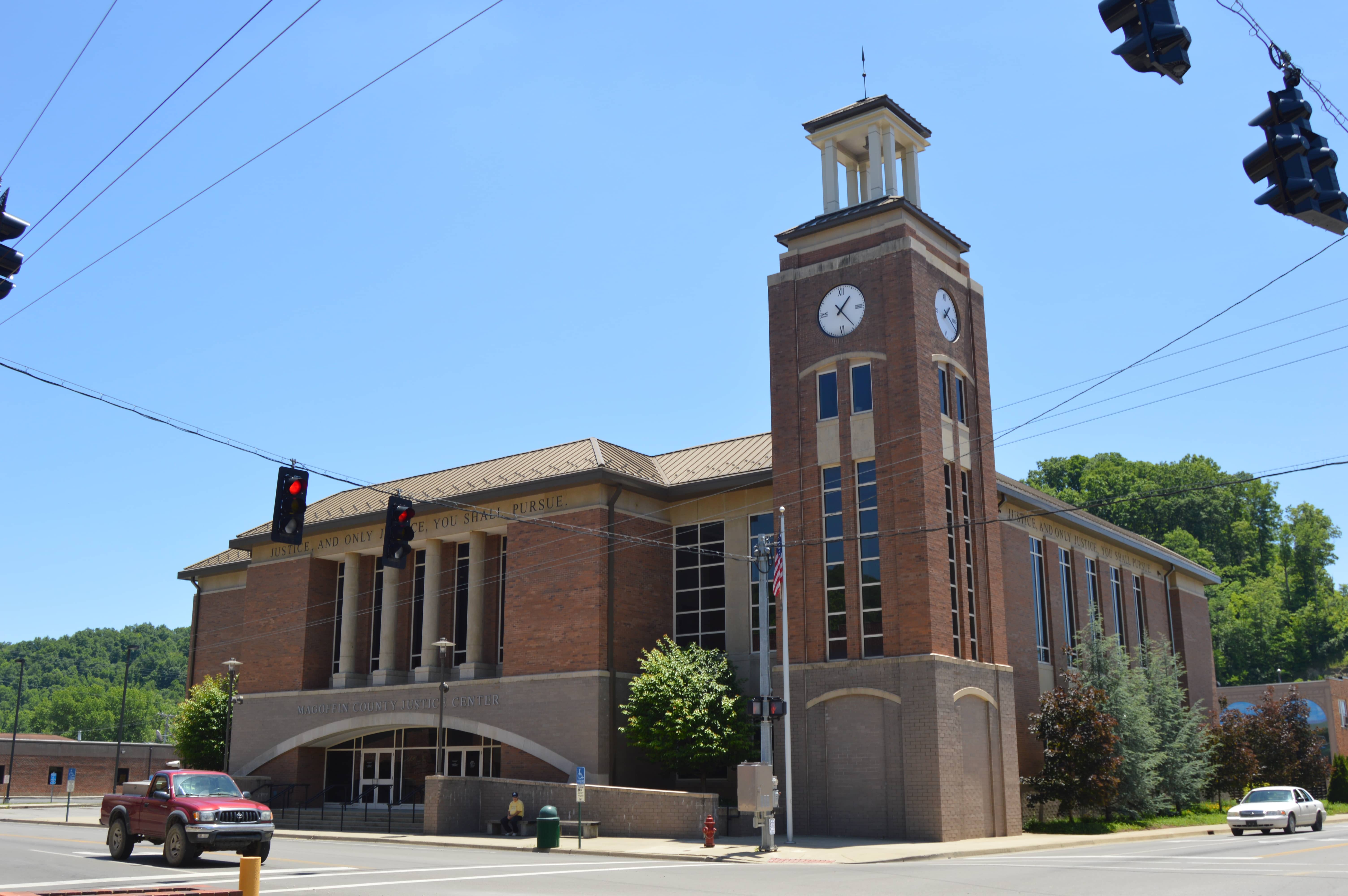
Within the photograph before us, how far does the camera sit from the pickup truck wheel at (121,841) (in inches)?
854

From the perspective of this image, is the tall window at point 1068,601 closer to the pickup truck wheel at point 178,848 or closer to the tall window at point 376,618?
the tall window at point 376,618

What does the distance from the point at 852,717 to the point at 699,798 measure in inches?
192

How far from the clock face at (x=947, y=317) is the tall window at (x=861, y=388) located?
2.80 metres

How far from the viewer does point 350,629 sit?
144ft

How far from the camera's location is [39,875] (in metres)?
18.2

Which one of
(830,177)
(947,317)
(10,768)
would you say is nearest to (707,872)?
(947,317)

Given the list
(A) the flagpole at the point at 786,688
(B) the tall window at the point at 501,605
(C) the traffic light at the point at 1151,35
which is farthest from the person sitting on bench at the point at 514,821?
(C) the traffic light at the point at 1151,35

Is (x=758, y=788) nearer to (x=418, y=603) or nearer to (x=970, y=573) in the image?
(x=970, y=573)

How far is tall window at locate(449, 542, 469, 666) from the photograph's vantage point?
41.0 meters

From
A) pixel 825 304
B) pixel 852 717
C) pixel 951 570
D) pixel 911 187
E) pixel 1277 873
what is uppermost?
pixel 911 187

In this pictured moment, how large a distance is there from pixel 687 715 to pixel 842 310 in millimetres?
13104

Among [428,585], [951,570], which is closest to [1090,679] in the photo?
[951,570]

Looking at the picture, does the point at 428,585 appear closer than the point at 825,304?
No

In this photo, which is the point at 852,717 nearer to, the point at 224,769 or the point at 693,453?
the point at 693,453
